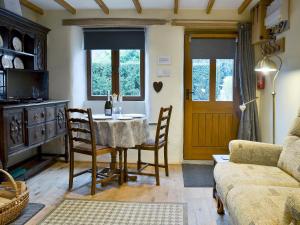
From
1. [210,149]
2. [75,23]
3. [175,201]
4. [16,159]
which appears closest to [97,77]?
[75,23]

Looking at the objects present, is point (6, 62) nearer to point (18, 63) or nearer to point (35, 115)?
point (18, 63)

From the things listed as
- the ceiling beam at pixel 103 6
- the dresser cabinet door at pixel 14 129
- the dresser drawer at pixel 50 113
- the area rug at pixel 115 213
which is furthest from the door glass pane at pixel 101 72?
the area rug at pixel 115 213

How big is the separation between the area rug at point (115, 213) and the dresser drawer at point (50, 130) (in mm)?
1192

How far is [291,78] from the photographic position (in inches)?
142

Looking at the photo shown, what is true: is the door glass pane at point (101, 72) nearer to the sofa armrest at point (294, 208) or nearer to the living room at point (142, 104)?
the living room at point (142, 104)

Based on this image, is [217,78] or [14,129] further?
[217,78]

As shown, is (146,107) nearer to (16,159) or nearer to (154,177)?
(154,177)

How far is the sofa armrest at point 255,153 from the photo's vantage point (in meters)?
3.03

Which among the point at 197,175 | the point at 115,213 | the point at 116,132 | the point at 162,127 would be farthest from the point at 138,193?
the point at 197,175

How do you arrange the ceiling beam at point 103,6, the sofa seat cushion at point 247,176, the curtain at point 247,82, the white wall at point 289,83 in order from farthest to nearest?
the curtain at point 247,82 → the ceiling beam at point 103,6 → the white wall at point 289,83 → the sofa seat cushion at point 247,176

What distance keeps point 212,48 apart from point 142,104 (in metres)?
1.40

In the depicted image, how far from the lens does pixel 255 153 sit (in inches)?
120

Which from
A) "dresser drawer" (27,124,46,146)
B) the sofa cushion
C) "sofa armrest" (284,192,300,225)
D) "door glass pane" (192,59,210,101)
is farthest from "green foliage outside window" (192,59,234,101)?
"sofa armrest" (284,192,300,225)

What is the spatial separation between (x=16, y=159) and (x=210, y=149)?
2.85 metres
